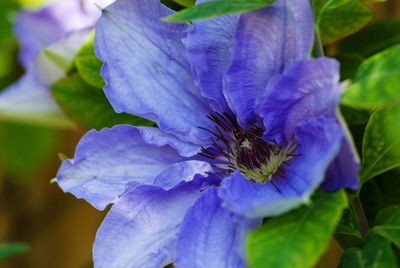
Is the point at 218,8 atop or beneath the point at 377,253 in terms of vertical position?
atop

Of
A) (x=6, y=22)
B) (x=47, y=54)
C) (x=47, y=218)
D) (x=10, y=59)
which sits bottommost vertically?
(x=47, y=218)

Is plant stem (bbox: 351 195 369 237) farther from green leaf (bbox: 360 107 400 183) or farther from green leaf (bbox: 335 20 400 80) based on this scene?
green leaf (bbox: 335 20 400 80)

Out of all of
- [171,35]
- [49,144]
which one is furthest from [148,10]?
[49,144]

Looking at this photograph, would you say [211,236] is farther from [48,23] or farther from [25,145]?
[25,145]

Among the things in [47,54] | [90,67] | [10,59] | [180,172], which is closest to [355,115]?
[180,172]

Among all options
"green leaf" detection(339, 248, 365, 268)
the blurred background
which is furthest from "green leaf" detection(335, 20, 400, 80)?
the blurred background

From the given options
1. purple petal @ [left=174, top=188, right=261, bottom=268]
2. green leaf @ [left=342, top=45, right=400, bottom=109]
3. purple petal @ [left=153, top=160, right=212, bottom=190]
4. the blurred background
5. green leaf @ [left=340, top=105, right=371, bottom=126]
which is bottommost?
the blurred background
